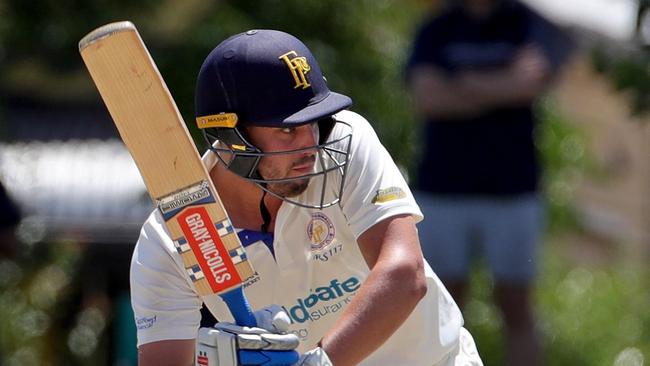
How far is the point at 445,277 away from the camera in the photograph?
6.75m

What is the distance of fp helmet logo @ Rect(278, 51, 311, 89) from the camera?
3.96 m

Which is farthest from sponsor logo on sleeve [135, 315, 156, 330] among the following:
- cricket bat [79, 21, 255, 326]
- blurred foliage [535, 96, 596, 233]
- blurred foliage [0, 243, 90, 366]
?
blurred foliage [535, 96, 596, 233]

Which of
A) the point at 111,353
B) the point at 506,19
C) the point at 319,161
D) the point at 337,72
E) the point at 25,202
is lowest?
the point at 111,353

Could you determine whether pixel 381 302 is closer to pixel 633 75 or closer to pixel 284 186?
pixel 284 186

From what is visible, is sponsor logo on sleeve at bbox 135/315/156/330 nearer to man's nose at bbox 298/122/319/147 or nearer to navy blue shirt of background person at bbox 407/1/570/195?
man's nose at bbox 298/122/319/147

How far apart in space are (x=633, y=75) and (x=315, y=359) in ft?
8.98

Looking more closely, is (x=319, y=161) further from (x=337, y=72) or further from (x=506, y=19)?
(x=337, y=72)

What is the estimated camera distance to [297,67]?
3.97 m

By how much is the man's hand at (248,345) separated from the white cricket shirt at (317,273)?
16.5 inches

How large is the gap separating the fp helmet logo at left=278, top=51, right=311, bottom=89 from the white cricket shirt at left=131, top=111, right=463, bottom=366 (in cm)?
21

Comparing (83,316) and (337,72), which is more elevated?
(337,72)

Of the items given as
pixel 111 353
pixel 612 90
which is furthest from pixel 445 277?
pixel 111 353

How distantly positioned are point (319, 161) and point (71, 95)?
5.73m

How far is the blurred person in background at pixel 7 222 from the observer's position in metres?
7.16
